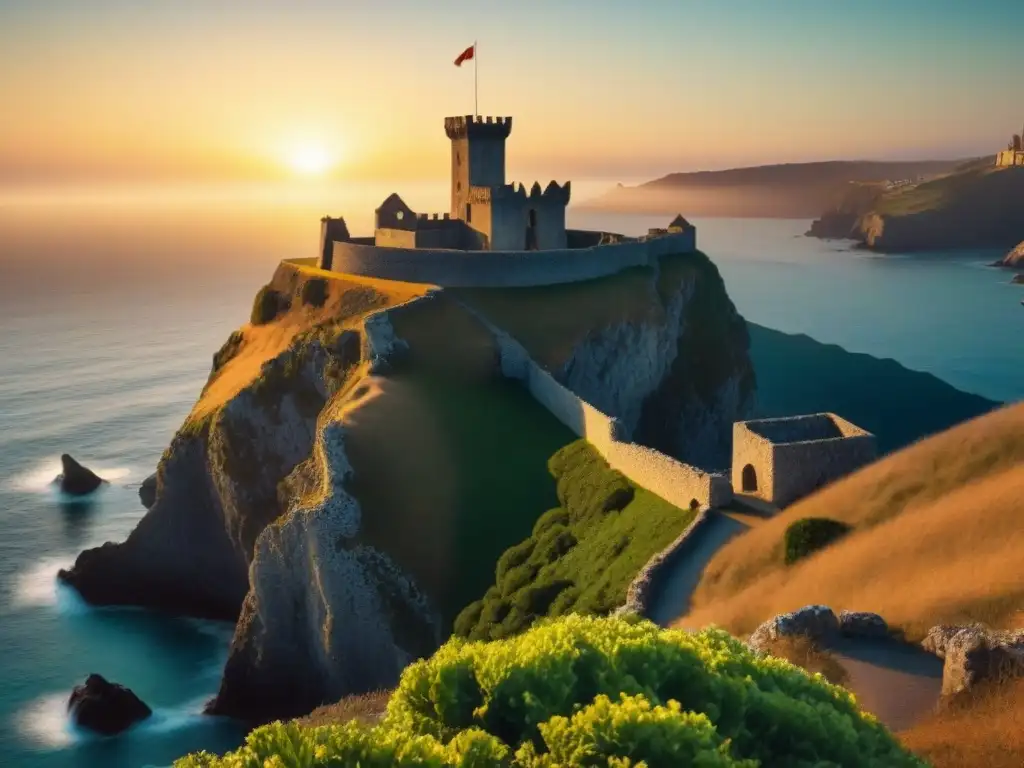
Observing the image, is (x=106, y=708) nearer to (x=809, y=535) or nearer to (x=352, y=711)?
(x=352, y=711)

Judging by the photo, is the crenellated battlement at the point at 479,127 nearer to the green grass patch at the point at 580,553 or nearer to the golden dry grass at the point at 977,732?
the green grass patch at the point at 580,553

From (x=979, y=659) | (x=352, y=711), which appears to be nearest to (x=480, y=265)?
(x=352, y=711)

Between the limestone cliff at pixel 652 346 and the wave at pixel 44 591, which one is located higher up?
the limestone cliff at pixel 652 346

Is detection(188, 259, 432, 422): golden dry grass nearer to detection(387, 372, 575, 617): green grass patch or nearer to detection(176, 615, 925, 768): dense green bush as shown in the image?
detection(387, 372, 575, 617): green grass patch

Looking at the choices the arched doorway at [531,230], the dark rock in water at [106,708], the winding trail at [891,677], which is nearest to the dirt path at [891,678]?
the winding trail at [891,677]

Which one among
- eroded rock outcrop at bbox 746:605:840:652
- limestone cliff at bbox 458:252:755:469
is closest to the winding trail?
eroded rock outcrop at bbox 746:605:840:652

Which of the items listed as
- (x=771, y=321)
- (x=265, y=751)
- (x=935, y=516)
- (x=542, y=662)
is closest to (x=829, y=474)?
(x=935, y=516)

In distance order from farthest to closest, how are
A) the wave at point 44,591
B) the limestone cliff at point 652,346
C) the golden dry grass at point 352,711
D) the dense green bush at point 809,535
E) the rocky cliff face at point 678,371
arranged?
the rocky cliff face at point 678,371, the wave at point 44,591, the limestone cliff at point 652,346, the dense green bush at point 809,535, the golden dry grass at point 352,711
